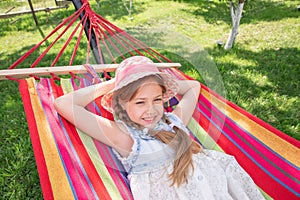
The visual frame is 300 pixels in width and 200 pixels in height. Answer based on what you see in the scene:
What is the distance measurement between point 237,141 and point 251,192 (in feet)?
1.12

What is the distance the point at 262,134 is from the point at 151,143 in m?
0.65

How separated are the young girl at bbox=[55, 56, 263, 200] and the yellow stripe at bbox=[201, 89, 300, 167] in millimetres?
331

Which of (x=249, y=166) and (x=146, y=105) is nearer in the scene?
(x=146, y=105)

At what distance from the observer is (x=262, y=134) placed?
1479 millimetres

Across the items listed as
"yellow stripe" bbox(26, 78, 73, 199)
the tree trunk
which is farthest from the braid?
the tree trunk

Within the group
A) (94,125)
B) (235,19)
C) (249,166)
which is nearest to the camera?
(94,125)

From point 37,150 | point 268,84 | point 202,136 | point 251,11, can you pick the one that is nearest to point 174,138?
point 202,136

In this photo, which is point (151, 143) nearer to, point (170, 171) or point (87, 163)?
point (170, 171)

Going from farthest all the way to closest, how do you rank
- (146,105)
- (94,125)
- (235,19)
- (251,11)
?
(251,11)
(235,19)
(94,125)
(146,105)

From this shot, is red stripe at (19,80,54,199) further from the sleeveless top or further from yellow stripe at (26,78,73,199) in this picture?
the sleeveless top

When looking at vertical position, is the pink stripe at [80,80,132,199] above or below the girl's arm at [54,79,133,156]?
below

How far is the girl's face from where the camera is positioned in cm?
106

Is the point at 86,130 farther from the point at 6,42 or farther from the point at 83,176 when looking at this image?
the point at 6,42

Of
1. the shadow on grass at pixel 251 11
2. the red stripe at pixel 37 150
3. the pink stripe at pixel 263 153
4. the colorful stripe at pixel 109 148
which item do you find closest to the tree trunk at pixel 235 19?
the shadow on grass at pixel 251 11
